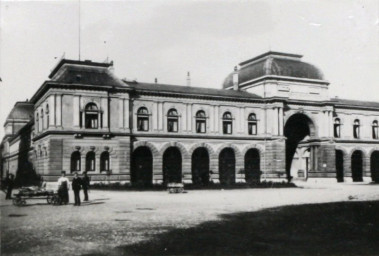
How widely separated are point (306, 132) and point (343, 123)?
4.61 meters

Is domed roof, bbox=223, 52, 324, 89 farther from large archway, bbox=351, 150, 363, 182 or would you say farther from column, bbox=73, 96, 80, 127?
column, bbox=73, 96, 80, 127

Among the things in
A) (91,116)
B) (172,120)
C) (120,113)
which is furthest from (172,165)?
(91,116)

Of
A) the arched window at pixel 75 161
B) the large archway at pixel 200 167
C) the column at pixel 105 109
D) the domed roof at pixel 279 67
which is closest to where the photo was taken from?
the arched window at pixel 75 161

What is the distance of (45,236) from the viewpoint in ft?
42.9

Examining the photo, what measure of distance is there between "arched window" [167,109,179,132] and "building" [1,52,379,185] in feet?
0.32

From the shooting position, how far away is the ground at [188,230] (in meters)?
11.7

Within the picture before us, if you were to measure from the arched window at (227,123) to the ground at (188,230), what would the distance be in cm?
2631

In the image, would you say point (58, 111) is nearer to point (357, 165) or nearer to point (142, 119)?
point (142, 119)

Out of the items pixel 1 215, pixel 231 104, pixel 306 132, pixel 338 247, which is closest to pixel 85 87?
pixel 231 104

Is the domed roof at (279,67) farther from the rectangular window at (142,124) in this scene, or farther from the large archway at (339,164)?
the rectangular window at (142,124)

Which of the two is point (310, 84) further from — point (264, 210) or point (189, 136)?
point (264, 210)

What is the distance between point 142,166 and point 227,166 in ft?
30.7

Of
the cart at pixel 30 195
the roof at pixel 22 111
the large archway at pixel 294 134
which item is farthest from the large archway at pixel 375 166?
the roof at pixel 22 111

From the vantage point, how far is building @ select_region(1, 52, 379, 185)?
128ft
